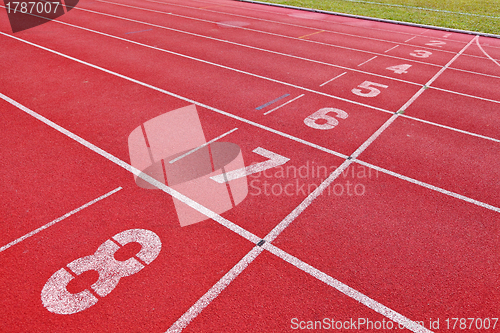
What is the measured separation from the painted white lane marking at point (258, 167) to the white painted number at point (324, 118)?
1.67 m

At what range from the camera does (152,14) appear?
19594 mm

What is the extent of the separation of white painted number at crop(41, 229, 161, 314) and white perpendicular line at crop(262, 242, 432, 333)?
172 cm

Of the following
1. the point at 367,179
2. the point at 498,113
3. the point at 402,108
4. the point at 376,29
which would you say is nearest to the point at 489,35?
the point at 376,29

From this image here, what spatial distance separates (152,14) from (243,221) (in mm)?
17869

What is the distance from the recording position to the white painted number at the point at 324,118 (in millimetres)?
8180

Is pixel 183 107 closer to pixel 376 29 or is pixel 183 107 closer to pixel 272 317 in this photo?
pixel 272 317

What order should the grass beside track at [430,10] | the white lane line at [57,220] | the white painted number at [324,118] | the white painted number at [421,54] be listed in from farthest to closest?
the grass beside track at [430,10] < the white painted number at [421,54] < the white painted number at [324,118] < the white lane line at [57,220]

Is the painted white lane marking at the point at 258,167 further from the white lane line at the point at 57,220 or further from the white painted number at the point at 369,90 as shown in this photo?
the white painted number at the point at 369,90

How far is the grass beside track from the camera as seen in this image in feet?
61.2

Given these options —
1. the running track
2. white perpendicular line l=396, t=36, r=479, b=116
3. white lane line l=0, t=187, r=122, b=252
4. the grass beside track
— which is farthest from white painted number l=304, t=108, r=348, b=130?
the grass beside track

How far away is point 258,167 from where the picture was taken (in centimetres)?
666

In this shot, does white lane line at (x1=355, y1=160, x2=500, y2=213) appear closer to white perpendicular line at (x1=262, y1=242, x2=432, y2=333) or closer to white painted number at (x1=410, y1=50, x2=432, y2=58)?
white perpendicular line at (x1=262, y1=242, x2=432, y2=333)

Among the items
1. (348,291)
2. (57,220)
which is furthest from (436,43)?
(57,220)

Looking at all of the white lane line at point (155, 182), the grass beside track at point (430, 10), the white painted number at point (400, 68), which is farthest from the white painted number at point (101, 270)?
the grass beside track at point (430, 10)
